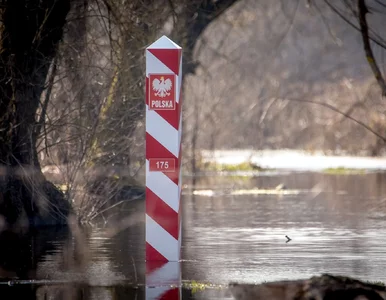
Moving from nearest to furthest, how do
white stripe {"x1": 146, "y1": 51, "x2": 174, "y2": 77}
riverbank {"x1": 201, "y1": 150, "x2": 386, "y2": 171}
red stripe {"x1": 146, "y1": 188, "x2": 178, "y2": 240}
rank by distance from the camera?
red stripe {"x1": 146, "y1": 188, "x2": 178, "y2": 240}, white stripe {"x1": 146, "y1": 51, "x2": 174, "y2": 77}, riverbank {"x1": 201, "y1": 150, "x2": 386, "y2": 171}

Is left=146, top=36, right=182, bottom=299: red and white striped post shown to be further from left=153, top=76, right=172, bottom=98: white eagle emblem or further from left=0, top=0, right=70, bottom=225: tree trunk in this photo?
left=0, top=0, right=70, bottom=225: tree trunk

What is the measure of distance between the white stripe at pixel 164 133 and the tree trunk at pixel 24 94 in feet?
12.7

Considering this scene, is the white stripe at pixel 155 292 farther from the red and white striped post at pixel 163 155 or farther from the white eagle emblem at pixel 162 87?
the white eagle emblem at pixel 162 87

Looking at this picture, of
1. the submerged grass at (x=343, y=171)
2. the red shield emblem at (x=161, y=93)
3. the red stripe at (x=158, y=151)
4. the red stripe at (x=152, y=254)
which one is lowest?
the red stripe at (x=152, y=254)

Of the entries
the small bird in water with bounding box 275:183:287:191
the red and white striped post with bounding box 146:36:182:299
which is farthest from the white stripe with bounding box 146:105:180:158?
the small bird in water with bounding box 275:183:287:191

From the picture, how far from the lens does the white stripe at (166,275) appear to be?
10734mm

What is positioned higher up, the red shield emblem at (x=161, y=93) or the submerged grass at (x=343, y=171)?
the red shield emblem at (x=161, y=93)

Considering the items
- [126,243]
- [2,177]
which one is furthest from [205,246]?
[2,177]

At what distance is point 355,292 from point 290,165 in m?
28.0

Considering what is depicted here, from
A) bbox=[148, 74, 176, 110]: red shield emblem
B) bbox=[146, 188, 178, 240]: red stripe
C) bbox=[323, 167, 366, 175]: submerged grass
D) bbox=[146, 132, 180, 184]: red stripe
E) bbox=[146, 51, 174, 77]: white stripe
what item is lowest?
bbox=[146, 188, 178, 240]: red stripe

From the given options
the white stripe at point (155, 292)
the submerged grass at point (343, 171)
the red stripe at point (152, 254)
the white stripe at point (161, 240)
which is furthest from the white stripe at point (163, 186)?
the submerged grass at point (343, 171)

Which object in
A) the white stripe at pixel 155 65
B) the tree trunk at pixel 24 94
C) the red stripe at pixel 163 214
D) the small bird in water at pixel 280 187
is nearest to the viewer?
the red stripe at pixel 163 214

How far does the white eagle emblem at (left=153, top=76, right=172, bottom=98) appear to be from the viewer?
472 inches

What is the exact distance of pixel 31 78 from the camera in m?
15.9
